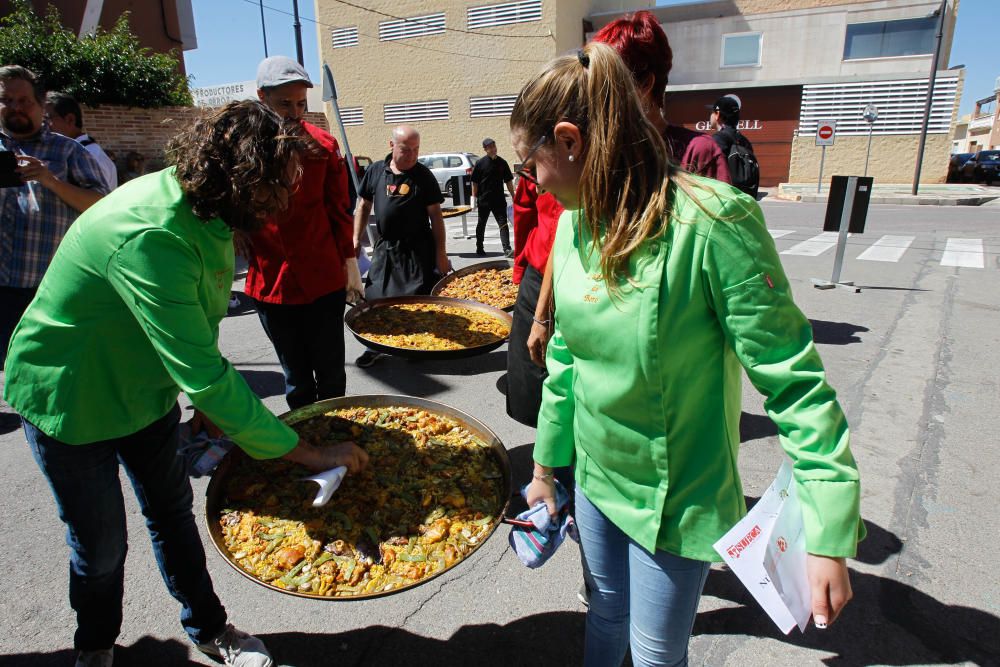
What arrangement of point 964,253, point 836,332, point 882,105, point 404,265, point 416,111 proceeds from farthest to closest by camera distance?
point 416,111 → point 882,105 → point 964,253 → point 836,332 → point 404,265

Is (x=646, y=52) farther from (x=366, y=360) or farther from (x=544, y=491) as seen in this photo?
(x=366, y=360)

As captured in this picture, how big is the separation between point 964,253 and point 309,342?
11220 mm

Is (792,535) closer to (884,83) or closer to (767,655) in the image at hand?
(767,655)

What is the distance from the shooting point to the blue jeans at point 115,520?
1756 mm

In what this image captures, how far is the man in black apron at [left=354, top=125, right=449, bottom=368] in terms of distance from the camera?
5.00m

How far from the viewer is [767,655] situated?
7.39 feet

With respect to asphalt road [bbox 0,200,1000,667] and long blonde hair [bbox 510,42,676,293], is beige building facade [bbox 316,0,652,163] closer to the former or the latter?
asphalt road [bbox 0,200,1000,667]

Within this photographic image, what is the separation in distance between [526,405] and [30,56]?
55.4 feet

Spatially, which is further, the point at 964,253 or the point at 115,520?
the point at 964,253

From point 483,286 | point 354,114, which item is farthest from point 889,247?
point 354,114

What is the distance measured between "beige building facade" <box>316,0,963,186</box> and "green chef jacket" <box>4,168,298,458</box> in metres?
26.2

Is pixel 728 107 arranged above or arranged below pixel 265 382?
above

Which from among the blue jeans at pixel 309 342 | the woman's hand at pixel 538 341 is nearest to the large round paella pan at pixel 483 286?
the blue jeans at pixel 309 342

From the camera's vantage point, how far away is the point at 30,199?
3293 mm
